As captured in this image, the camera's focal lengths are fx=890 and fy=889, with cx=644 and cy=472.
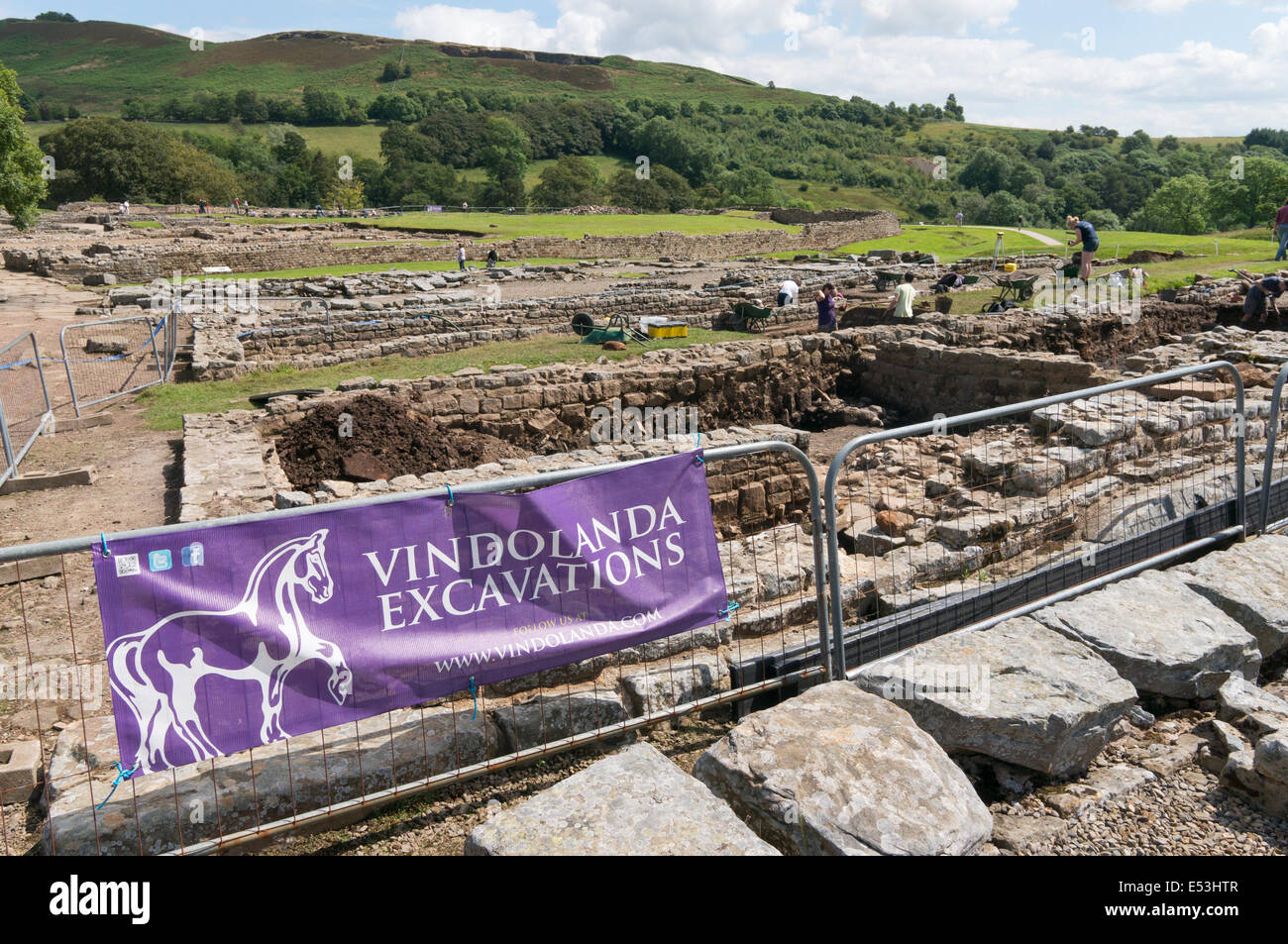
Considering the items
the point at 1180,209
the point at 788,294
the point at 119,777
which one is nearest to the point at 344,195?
the point at 788,294

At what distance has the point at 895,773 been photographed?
3.56 m

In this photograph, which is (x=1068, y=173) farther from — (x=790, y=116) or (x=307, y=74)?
(x=307, y=74)

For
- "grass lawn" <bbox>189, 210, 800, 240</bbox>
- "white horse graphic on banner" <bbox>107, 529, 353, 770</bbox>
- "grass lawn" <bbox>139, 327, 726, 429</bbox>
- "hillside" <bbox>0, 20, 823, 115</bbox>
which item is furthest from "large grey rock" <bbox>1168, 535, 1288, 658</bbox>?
"hillside" <bbox>0, 20, 823, 115</bbox>

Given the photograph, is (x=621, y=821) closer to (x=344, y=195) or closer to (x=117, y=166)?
(x=117, y=166)

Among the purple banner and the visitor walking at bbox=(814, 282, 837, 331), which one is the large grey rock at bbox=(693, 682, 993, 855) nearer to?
the purple banner

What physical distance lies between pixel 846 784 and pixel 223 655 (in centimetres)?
249

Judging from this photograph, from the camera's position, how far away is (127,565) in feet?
10.8

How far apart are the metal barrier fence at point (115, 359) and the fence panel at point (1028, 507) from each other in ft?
37.6

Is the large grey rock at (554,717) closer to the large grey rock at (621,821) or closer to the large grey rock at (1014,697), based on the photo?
the large grey rock at (621,821)

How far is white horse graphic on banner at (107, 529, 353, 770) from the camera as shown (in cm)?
337

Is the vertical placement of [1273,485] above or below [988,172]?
below

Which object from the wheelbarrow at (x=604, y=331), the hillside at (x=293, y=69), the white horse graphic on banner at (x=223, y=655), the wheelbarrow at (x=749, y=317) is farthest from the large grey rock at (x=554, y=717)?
the hillside at (x=293, y=69)

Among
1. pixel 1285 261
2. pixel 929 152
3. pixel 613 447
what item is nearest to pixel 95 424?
pixel 613 447

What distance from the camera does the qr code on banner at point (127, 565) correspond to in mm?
3291
